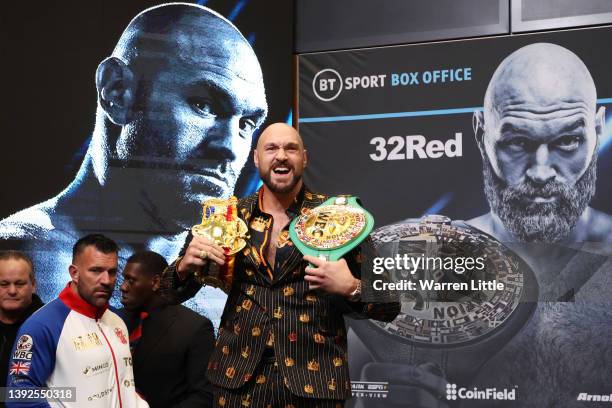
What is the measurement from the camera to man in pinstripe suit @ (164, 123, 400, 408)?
7.10 ft

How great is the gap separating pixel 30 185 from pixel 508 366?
290 centimetres

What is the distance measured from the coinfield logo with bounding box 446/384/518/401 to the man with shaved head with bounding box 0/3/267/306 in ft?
5.56

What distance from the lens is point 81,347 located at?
8.74 feet

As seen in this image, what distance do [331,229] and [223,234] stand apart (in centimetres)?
31

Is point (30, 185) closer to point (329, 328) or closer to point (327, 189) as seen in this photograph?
point (327, 189)

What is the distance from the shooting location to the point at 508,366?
4195 mm

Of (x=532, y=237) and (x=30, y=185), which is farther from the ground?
(x=30, y=185)

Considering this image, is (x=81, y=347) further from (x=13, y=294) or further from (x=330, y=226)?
(x=330, y=226)

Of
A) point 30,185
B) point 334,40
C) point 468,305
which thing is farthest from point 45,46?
point 468,305

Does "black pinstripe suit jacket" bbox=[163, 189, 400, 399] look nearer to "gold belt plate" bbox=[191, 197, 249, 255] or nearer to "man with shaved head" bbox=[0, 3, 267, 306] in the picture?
"gold belt plate" bbox=[191, 197, 249, 255]

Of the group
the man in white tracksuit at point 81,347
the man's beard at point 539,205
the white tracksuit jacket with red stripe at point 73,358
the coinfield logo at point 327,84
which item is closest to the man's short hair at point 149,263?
the man in white tracksuit at point 81,347

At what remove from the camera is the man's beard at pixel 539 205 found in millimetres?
4168

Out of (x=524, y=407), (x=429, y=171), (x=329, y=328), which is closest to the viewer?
(x=329, y=328)

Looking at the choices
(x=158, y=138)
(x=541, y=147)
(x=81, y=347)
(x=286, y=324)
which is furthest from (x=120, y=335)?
(x=541, y=147)
